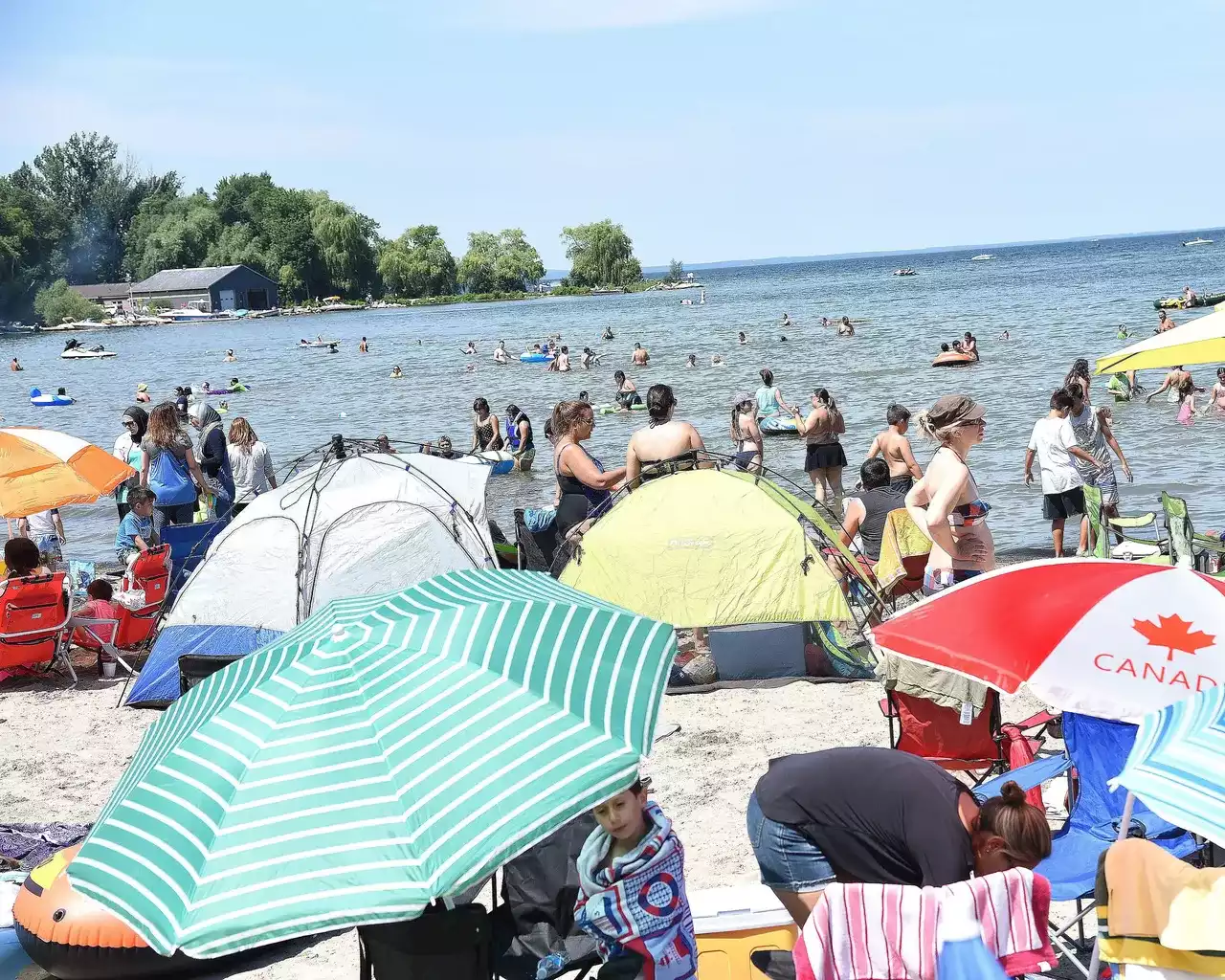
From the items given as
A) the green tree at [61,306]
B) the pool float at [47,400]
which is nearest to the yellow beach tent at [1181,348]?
the pool float at [47,400]

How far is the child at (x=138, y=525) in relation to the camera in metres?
10.1

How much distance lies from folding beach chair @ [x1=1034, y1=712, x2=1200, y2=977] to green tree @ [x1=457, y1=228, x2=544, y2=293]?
4521 inches

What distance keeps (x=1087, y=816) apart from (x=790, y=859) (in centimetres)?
139

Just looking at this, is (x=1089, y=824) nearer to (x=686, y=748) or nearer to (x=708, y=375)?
(x=686, y=748)

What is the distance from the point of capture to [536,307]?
305ft

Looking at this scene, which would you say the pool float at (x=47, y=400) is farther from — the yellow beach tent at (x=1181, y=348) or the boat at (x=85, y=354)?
the yellow beach tent at (x=1181, y=348)

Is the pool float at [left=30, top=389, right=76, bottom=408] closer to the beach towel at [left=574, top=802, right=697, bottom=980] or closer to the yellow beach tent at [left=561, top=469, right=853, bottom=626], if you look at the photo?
the yellow beach tent at [left=561, top=469, right=853, bottom=626]

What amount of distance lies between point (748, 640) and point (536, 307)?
86.5 metres

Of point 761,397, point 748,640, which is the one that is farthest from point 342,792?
point 761,397

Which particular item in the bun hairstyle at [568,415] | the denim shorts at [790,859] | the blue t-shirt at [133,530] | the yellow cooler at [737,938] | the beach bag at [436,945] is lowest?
the yellow cooler at [737,938]

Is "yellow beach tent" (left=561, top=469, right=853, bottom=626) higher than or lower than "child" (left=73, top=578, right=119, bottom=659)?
higher

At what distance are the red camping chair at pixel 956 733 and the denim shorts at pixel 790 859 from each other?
1.86 meters

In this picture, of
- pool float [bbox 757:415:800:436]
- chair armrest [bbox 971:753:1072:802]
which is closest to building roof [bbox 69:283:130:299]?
pool float [bbox 757:415:800:436]

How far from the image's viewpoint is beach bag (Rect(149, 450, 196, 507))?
34.3ft
